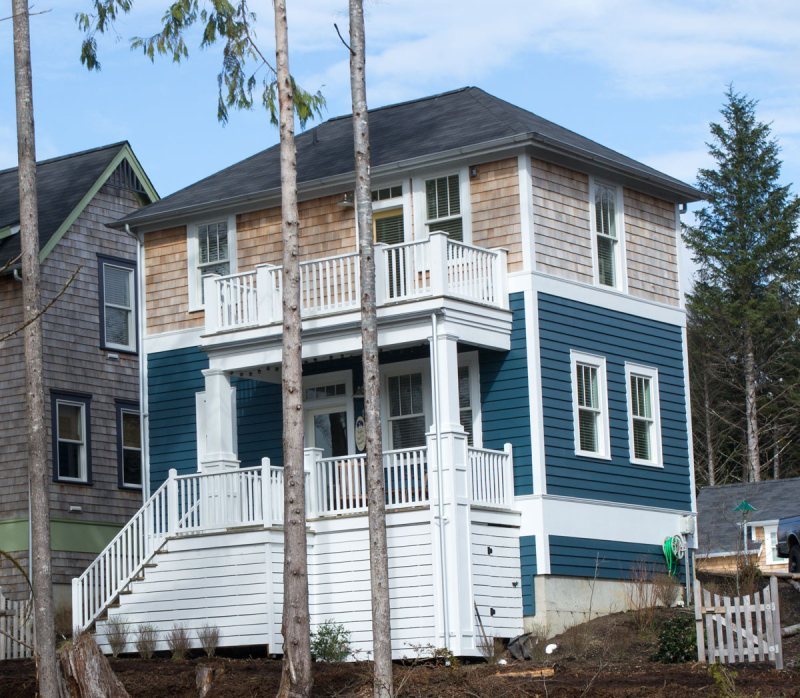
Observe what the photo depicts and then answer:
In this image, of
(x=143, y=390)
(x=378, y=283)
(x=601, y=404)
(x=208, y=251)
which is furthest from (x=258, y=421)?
(x=601, y=404)

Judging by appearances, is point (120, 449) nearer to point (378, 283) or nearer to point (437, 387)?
point (378, 283)

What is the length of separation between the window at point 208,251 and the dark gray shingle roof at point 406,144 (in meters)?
0.50

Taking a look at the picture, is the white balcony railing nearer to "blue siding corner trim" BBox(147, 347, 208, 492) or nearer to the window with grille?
the window with grille

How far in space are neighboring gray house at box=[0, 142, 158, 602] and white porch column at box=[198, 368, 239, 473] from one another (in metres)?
5.49

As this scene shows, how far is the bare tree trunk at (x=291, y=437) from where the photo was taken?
1736cm

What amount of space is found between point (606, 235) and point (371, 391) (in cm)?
875

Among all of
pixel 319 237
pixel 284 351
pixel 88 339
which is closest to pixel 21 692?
pixel 284 351

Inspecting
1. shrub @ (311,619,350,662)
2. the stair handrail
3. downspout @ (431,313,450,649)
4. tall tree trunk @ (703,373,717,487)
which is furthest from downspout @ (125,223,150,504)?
tall tree trunk @ (703,373,717,487)

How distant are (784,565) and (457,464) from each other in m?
17.0

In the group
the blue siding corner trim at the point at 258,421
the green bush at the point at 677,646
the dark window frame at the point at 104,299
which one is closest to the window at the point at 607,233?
the blue siding corner trim at the point at 258,421

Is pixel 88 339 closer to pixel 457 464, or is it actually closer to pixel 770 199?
pixel 457 464

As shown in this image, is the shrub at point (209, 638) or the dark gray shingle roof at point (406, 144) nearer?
the shrub at point (209, 638)

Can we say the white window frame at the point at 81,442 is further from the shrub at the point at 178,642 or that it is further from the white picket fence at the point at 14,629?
the shrub at the point at 178,642

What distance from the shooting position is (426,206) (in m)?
25.0
